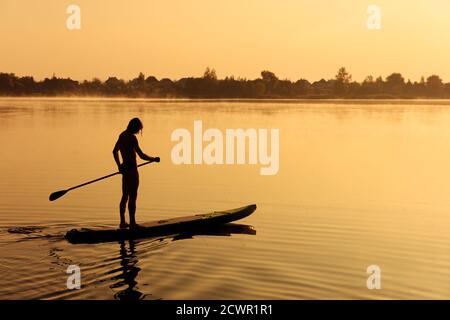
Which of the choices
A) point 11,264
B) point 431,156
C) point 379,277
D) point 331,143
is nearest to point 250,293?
A: point 379,277

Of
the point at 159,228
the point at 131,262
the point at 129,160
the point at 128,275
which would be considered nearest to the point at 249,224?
the point at 159,228

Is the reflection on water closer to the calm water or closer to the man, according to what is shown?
the calm water

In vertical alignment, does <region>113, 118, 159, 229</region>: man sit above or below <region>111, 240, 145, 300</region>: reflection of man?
above

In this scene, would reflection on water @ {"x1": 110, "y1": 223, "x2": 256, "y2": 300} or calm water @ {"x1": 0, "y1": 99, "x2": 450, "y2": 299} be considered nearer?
reflection on water @ {"x1": 110, "y1": 223, "x2": 256, "y2": 300}

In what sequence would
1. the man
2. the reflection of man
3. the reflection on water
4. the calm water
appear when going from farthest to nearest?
1. the man
2. the calm water
3. the reflection on water
4. the reflection of man

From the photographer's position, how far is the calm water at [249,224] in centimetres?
1145

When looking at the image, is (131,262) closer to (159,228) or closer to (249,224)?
(159,228)

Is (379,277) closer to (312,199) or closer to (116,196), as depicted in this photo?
(312,199)

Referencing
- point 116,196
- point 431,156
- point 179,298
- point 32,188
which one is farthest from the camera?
point 431,156

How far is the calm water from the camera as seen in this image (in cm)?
1145

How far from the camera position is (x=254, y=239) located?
15188 mm

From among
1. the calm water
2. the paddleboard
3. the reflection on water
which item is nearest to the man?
A: the paddleboard

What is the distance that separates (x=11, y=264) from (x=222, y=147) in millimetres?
23930

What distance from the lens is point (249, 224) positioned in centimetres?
1691
